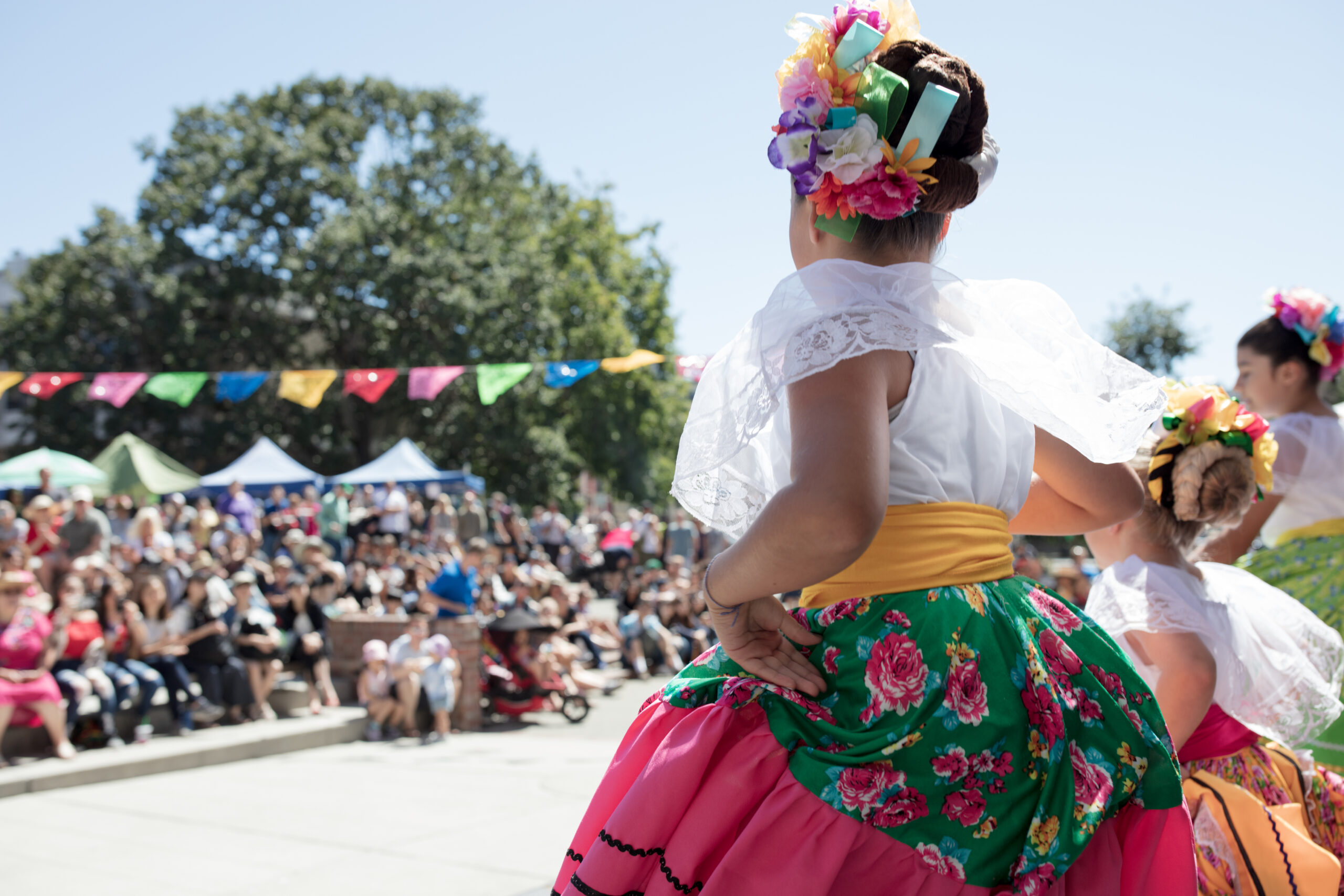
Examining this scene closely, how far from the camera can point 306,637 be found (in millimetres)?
9117

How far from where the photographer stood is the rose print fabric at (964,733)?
1259mm

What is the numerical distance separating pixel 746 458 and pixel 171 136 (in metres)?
30.5

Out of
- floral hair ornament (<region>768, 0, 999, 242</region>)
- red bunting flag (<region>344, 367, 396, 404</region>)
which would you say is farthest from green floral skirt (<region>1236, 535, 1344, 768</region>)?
red bunting flag (<region>344, 367, 396, 404</region>)

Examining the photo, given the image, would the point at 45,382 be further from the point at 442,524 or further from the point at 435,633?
the point at 435,633

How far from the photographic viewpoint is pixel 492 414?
26875 millimetres

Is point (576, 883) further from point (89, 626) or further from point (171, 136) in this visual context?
point (171, 136)

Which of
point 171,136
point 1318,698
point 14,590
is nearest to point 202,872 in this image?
point 14,590

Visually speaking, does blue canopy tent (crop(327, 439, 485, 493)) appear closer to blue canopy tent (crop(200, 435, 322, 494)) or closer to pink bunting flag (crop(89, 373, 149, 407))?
blue canopy tent (crop(200, 435, 322, 494))

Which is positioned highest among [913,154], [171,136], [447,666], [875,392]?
[171,136]

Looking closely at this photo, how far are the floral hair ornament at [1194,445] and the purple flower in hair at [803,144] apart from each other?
1.22m

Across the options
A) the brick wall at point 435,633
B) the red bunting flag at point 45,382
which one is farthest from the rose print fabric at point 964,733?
the red bunting flag at point 45,382

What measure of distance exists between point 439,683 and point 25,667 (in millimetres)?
3118

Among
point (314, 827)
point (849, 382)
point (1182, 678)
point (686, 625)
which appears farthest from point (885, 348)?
point (686, 625)

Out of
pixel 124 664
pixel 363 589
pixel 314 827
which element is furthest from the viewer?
pixel 363 589
